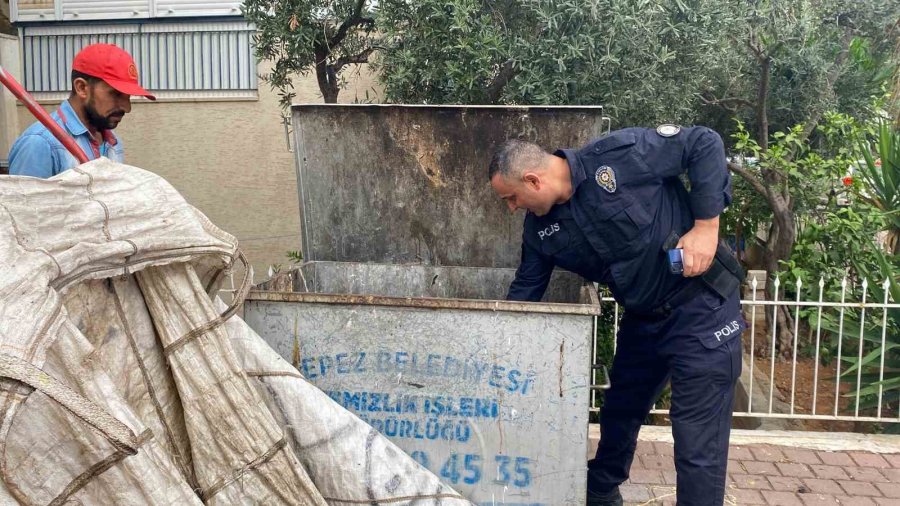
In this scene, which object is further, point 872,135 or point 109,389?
point 872,135

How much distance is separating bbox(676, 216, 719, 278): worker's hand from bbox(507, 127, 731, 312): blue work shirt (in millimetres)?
37

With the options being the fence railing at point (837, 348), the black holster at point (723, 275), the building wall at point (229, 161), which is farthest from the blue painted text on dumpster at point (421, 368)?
the building wall at point (229, 161)

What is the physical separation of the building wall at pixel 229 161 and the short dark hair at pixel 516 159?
545cm

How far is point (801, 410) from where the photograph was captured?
5.87m

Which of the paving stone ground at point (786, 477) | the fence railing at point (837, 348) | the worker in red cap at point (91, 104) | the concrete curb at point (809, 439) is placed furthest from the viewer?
the fence railing at point (837, 348)

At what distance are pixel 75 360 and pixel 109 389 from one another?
12 cm

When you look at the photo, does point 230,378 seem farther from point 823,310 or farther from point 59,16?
point 59,16

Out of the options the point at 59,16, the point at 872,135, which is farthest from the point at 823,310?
the point at 59,16

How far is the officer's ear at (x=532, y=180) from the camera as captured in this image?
9.66ft

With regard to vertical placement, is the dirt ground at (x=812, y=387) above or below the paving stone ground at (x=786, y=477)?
below

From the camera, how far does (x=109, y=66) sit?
298cm

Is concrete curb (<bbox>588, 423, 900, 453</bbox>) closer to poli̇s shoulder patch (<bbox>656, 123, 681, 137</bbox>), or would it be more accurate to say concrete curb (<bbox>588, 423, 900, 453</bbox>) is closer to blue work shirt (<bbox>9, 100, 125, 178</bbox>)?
poli̇s shoulder patch (<bbox>656, 123, 681, 137</bbox>)

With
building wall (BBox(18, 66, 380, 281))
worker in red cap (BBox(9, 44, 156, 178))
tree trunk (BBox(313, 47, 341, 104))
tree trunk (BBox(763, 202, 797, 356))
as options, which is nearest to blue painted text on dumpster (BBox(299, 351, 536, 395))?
worker in red cap (BBox(9, 44, 156, 178))

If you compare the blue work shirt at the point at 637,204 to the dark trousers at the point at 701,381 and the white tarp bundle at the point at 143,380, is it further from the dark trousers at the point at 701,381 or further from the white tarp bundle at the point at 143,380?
the white tarp bundle at the point at 143,380
